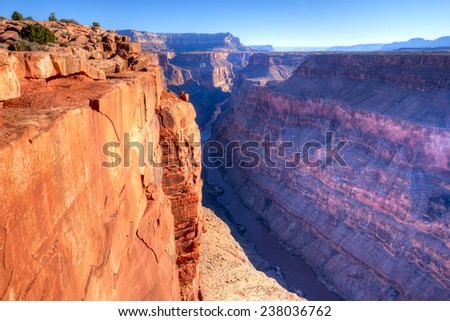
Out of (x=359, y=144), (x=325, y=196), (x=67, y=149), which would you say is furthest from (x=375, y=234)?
(x=67, y=149)

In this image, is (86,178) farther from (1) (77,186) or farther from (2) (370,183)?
(2) (370,183)

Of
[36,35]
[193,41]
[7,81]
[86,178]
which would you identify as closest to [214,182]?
[36,35]

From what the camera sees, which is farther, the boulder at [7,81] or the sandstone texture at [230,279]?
the sandstone texture at [230,279]

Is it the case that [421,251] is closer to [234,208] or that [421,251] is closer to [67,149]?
[234,208]

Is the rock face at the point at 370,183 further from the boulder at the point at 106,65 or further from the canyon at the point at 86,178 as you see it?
the boulder at the point at 106,65

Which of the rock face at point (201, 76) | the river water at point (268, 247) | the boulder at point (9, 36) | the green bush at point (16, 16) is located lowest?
the river water at point (268, 247)

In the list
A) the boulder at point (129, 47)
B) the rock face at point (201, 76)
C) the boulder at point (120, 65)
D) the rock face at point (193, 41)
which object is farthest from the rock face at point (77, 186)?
the rock face at point (193, 41)
